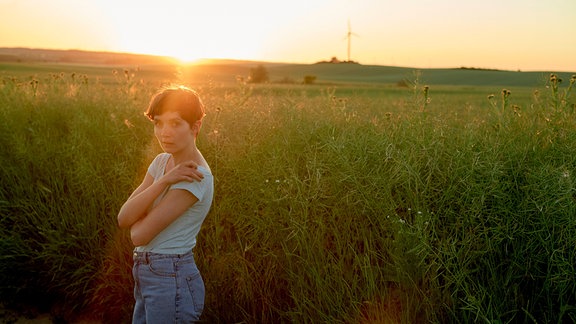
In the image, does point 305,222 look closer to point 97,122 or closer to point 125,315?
point 125,315

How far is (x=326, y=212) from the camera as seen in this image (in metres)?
3.22

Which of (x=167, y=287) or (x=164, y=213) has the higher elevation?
(x=164, y=213)

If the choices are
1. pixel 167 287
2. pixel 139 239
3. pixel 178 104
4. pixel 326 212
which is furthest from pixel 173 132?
pixel 326 212

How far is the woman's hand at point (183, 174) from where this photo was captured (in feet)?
7.84

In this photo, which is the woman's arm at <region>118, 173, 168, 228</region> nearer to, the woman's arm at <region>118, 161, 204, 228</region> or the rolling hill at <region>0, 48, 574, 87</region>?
the woman's arm at <region>118, 161, 204, 228</region>

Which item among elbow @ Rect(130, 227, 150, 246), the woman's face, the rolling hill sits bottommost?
elbow @ Rect(130, 227, 150, 246)

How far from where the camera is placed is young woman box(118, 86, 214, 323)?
2.44 metres

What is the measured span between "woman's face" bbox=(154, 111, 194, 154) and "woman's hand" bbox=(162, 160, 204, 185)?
0.13m

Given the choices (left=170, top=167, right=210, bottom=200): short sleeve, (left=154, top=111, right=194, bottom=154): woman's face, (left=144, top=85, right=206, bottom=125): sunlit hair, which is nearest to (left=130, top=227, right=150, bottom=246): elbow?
(left=170, top=167, right=210, bottom=200): short sleeve

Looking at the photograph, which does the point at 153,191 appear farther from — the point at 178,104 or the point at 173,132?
the point at 178,104

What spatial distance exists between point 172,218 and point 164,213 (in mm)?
43

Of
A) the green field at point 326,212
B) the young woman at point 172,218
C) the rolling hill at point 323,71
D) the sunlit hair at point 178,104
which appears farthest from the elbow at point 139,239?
the rolling hill at point 323,71

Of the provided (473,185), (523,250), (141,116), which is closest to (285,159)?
(473,185)

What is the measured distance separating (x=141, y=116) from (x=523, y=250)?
137 inches
